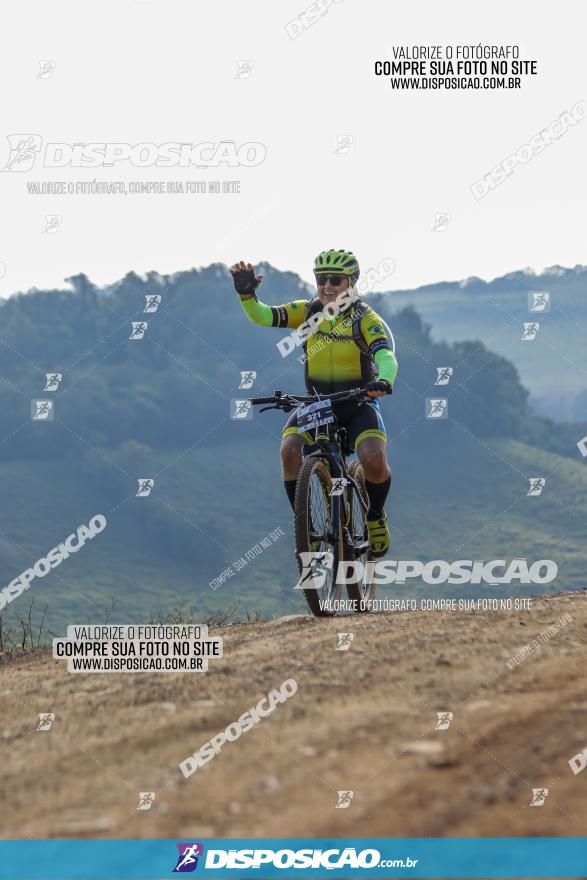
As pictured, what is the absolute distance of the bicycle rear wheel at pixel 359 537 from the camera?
11766 mm

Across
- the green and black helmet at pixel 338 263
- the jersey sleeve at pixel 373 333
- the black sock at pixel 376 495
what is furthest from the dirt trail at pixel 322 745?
the green and black helmet at pixel 338 263

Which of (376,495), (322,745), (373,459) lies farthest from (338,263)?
(322,745)

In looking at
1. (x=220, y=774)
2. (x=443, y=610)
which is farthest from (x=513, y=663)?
(x=443, y=610)

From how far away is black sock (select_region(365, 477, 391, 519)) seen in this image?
12.0 m

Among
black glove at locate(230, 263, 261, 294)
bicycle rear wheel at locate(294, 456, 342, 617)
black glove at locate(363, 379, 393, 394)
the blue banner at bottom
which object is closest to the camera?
the blue banner at bottom

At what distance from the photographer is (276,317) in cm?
1198

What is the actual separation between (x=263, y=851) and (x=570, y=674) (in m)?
2.90

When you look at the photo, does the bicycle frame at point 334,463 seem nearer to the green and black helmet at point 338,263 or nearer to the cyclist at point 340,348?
the cyclist at point 340,348

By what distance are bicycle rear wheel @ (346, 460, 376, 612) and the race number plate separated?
30.9 inches

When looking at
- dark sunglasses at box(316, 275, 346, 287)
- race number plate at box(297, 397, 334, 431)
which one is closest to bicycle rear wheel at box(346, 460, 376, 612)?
race number plate at box(297, 397, 334, 431)

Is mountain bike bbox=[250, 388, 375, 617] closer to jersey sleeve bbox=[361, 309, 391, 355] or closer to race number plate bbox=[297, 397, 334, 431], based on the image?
race number plate bbox=[297, 397, 334, 431]

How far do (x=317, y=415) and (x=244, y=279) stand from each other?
1625mm

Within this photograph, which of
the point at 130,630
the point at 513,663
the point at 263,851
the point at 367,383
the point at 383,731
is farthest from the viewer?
the point at 367,383

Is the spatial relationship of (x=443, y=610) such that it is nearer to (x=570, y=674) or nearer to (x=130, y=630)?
(x=130, y=630)
